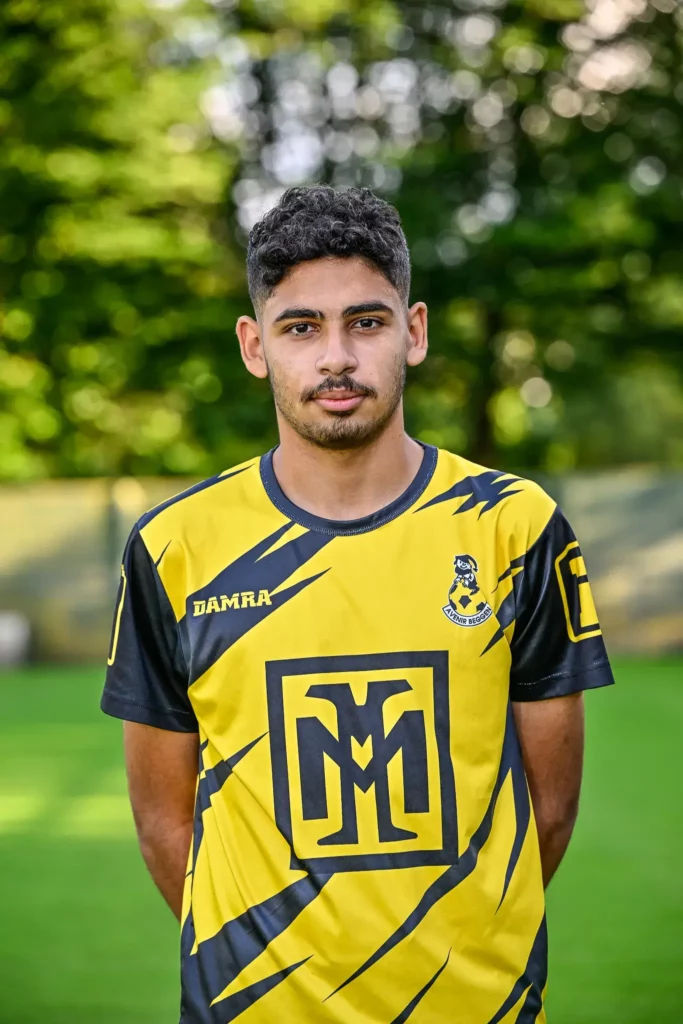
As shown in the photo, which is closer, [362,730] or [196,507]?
[362,730]

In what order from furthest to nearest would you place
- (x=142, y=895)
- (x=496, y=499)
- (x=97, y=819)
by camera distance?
(x=97, y=819) < (x=142, y=895) < (x=496, y=499)

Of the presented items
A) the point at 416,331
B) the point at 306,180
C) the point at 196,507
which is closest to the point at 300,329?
the point at 416,331

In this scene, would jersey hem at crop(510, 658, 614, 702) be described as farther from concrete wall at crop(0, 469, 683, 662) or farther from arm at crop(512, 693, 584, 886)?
concrete wall at crop(0, 469, 683, 662)

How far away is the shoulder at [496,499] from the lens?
2.05 m

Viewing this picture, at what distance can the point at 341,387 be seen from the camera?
6.59 feet

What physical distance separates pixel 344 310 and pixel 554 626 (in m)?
0.61

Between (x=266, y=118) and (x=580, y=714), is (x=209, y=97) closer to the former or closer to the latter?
(x=266, y=118)

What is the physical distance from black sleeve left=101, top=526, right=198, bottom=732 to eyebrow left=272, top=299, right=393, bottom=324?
434 millimetres

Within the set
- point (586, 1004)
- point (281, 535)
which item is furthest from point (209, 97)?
point (281, 535)

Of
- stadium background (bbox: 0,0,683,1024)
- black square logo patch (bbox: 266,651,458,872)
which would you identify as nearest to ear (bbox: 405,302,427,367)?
black square logo patch (bbox: 266,651,458,872)

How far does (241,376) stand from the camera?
66.2 feet

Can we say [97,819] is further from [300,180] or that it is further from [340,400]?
[300,180]

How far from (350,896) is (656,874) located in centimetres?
430

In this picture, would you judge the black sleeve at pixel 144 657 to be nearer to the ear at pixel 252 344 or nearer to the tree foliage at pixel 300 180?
the ear at pixel 252 344
